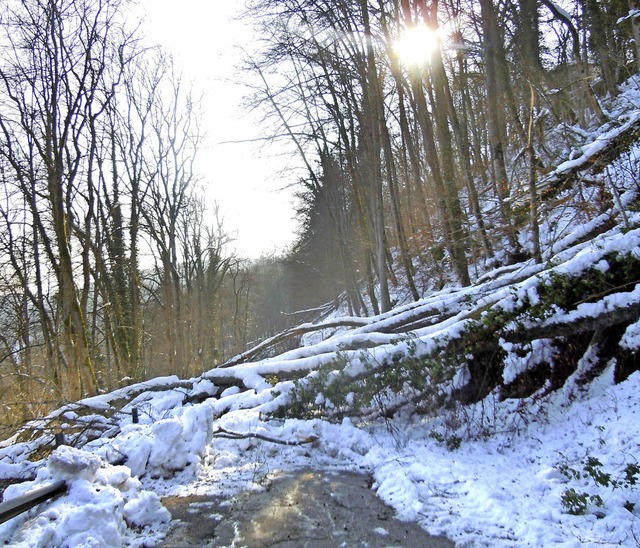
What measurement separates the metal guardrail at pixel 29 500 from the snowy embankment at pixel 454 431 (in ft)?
0.23

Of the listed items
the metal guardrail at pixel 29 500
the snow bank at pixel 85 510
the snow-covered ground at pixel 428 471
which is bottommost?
the snow-covered ground at pixel 428 471

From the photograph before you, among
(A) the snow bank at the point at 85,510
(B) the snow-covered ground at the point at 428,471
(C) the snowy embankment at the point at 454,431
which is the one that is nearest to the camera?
(A) the snow bank at the point at 85,510

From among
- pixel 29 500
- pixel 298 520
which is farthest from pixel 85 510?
pixel 298 520

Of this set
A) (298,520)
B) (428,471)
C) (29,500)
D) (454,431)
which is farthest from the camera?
(454,431)

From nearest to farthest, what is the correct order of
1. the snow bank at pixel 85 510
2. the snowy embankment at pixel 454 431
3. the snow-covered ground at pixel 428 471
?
the snow bank at pixel 85 510, the snow-covered ground at pixel 428 471, the snowy embankment at pixel 454 431

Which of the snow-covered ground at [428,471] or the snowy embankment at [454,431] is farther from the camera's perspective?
the snowy embankment at [454,431]

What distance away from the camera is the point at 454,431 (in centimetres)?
488

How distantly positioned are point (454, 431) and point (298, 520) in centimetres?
216

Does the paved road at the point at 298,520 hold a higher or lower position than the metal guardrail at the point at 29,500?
lower

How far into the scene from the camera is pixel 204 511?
3.66 m

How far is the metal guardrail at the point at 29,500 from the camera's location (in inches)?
107

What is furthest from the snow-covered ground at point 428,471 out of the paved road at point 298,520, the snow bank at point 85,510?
the paved road at point 298,520

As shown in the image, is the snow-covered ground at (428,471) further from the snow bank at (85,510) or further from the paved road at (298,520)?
the paved road at (298,520)

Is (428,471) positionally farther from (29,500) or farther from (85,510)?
(29,500)
